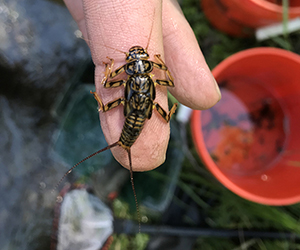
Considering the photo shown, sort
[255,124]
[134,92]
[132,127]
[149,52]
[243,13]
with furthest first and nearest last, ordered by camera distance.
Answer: [255,124] → [243,13] → [149,52] → [134,92] → [132,127]

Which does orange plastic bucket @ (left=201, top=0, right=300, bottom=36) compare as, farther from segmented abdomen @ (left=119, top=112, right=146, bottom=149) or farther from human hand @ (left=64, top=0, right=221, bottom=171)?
segmented abdomen @ (left=119, top=112, right=146, bottom=149)

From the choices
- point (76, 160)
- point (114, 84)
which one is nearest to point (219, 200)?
point (76, 160)

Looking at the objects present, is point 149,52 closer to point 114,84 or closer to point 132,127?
point 114,84

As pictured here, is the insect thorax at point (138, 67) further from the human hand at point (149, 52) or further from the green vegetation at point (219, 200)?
the green vegetation at point (219, 200)

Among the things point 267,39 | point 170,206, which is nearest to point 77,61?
point 170,206

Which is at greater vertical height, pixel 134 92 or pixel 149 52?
pixel 149 52

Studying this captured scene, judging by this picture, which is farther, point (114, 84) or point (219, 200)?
point (219, 200)

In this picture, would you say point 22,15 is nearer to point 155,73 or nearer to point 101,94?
point 101,94
